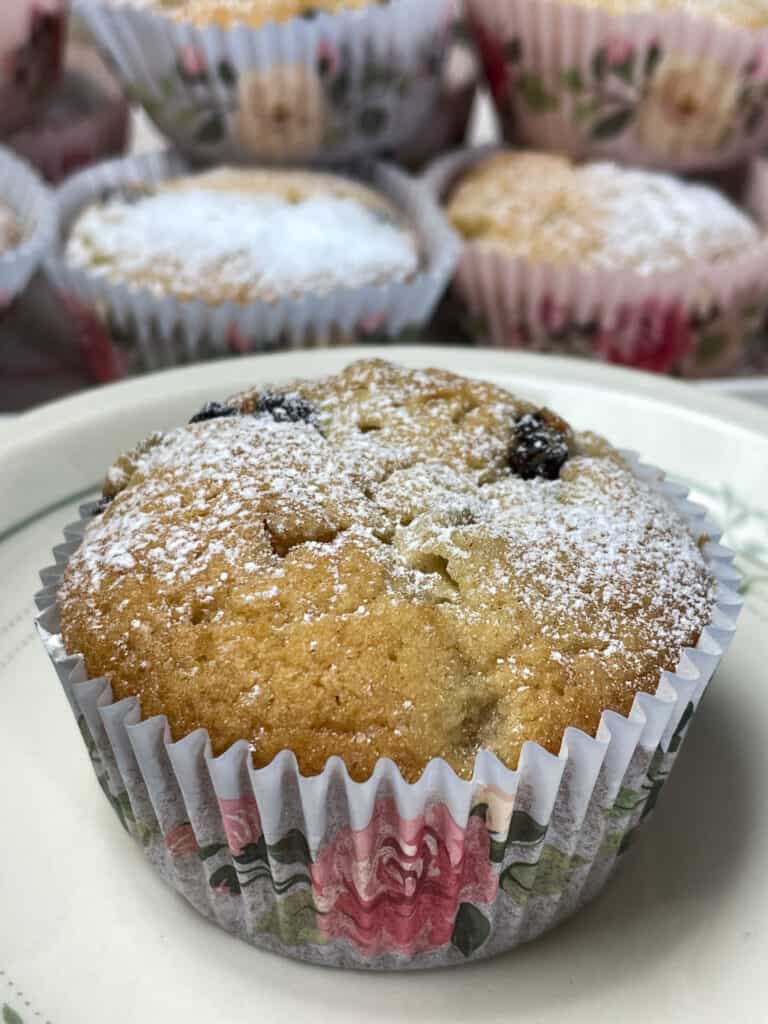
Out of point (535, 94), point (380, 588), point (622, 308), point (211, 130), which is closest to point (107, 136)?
point (211, 130)

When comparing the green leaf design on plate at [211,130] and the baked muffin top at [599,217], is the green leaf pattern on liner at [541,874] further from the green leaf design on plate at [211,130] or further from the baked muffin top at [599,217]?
the green leaf design on plate at [211,130]

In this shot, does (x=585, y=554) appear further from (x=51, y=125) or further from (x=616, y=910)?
(x=51, y=125)

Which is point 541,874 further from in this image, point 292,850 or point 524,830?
point 292,850

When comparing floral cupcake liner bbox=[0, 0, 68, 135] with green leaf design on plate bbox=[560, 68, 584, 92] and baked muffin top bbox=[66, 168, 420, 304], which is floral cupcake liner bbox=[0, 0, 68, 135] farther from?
green leaf design on plate bbox=[560, 68, 584, 92]

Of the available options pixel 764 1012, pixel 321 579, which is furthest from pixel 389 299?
pixel 764 1012

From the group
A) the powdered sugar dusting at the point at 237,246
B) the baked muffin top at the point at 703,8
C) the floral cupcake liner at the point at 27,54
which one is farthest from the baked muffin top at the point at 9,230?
the baked muffin top at the point at 703,8
